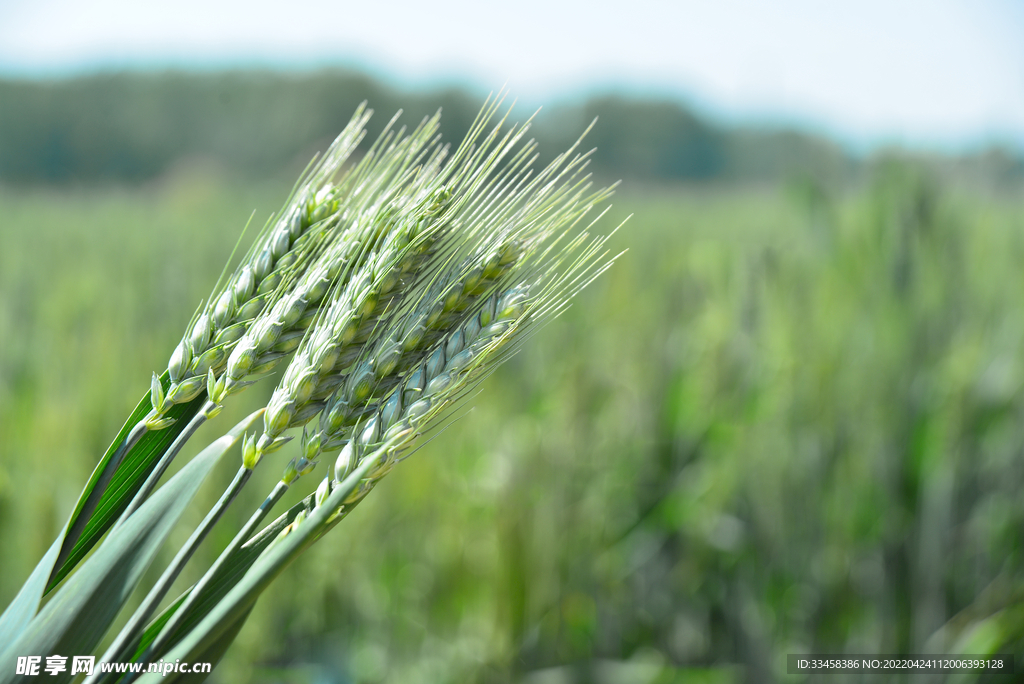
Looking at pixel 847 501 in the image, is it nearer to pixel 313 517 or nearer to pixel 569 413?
pixel 569 413

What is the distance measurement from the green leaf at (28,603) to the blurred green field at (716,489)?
2.46ft

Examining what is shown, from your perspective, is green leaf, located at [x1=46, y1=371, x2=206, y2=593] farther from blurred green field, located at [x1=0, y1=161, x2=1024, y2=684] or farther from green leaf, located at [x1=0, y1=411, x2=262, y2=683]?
blurred green field, located at [x1=0, y1=161, x2=1024, y2=684]

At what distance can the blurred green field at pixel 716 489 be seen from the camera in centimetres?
106

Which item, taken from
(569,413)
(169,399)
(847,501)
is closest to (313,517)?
(169,399)

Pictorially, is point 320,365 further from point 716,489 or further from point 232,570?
point 716,489

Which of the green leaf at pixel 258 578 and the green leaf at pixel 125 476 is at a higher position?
the green leaf at pixel 125 476

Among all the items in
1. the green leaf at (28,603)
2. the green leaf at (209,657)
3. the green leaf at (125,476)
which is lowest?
the green leaf at (209,657)

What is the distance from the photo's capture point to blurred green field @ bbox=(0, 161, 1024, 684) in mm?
1062

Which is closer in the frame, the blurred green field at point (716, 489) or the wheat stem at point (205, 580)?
the wheat stem at point (205, 580)

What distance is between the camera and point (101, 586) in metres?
0.24

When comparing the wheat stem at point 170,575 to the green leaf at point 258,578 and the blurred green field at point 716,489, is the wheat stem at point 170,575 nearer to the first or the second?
the green leaf at point 258,578

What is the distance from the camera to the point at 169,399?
0.25 metres

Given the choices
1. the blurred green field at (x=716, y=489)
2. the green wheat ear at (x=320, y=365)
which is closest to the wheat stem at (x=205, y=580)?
the green wheat ear at (x=320, y=365)

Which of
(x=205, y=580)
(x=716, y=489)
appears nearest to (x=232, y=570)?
(x=205, y=580)
